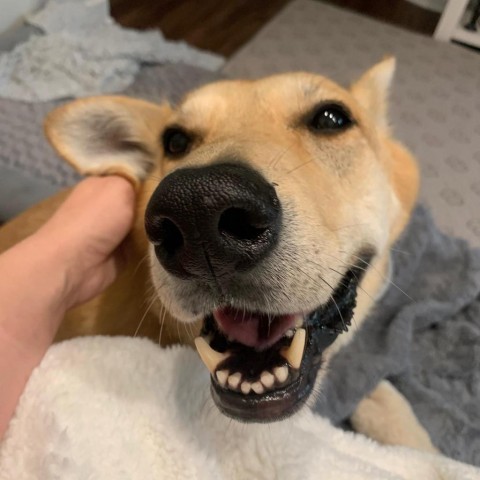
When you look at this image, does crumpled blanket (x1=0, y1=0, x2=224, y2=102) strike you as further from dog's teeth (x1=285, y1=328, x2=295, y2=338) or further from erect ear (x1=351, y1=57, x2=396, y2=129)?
dog's teeth (x1=285, y1=328, x2=295, y2=338)

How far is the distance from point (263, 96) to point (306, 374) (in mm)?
642

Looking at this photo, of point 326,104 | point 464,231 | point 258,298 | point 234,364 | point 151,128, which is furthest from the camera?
point 464,231

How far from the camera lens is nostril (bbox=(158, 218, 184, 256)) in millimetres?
755

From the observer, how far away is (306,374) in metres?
1.01

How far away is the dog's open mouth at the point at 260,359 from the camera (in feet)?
3.03

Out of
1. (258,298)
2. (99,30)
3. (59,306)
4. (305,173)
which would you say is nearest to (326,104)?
(305,173)

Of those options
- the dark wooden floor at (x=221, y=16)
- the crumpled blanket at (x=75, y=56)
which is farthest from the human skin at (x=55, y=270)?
the dark wooden floor at (x=221, y=16)

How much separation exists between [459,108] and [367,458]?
2737 millimetres

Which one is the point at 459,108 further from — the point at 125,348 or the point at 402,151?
the point at 125,348

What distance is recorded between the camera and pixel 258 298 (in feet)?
2.65

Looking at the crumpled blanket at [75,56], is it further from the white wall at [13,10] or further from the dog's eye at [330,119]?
the dog's eye at [330,119]

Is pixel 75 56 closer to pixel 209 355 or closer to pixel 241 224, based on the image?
pixel 209 355

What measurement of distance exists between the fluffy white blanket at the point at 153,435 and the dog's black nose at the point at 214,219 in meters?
0.36

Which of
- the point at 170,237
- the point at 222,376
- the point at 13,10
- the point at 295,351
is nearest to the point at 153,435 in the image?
the point at 222,376
